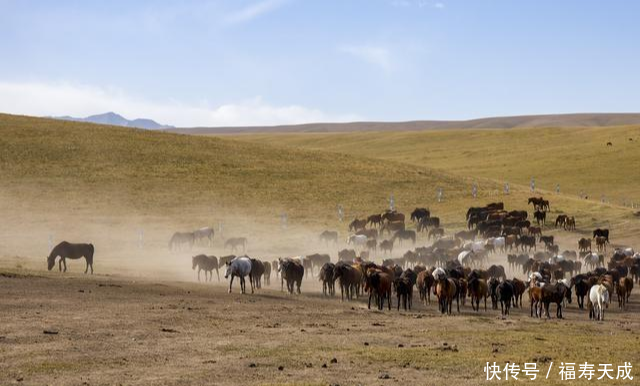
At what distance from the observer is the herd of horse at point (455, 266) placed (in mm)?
28859

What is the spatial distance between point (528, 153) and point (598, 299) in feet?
289

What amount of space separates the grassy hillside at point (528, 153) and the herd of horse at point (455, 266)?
27.9 m

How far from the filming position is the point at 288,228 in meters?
58.3

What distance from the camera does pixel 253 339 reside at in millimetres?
21188

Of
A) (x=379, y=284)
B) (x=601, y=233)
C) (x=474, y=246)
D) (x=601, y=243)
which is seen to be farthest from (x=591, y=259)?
(x=379, y=284)

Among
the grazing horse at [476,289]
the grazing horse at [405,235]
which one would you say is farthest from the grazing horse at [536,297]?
the grazing horse at [405,235]

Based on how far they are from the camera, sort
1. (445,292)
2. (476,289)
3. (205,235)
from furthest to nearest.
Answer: (205,235), (476,289), (445,292)

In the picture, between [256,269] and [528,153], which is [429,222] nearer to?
[256,269]

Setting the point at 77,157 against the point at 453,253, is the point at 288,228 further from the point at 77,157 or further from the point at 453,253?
the point at 77,157

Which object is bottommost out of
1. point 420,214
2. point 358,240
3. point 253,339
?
point 253,339

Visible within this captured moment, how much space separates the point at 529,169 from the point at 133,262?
65.2 meters

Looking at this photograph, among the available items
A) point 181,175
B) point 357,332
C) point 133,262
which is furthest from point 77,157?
point 357,332

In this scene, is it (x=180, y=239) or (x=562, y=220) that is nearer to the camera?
(x=180, y=239)

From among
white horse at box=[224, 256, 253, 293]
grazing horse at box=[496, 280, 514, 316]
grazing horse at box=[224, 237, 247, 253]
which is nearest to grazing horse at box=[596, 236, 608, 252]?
grazing horse at box=[224, 237, 247, 253]
